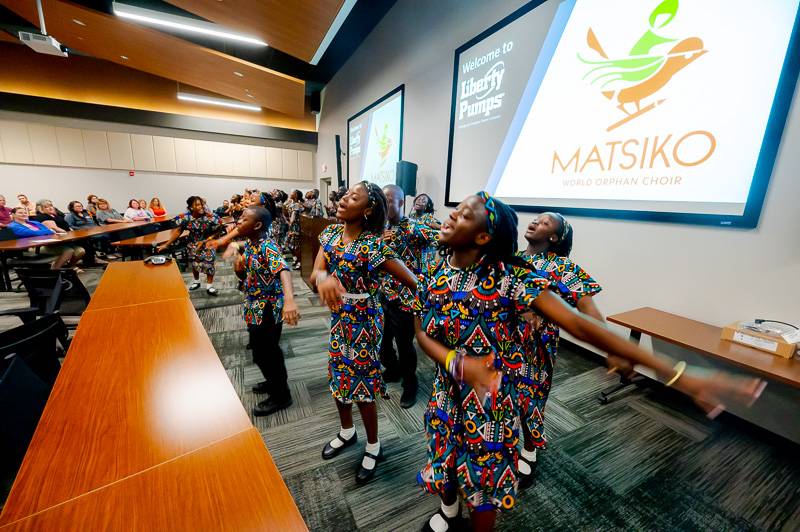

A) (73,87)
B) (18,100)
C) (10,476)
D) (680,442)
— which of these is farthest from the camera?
(73,87)

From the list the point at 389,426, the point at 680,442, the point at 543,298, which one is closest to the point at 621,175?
the point at 680,442

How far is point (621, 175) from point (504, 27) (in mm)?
2100

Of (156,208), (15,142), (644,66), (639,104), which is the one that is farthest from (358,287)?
(15,142)

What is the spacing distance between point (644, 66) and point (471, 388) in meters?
2.77

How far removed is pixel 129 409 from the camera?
100 cm

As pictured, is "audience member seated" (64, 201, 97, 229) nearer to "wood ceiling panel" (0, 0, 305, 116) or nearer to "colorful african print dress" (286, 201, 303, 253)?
"wood ceiling panel" (0, 0, 305, 116)

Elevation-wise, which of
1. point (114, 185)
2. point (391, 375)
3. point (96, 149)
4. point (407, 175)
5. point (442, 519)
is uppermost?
point (96, 149)

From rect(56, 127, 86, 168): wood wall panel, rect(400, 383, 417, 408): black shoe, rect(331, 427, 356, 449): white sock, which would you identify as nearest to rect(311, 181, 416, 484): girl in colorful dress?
rect(331, 427, 356, 449): white sock

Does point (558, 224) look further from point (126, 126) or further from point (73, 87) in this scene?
point (73, 87)

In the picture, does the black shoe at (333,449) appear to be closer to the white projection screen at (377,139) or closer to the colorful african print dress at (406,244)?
the colorful african print dress at (406,244)

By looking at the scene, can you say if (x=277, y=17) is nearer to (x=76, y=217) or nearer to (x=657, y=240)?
(x=657, y=240)

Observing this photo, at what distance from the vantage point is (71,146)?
8109 millimetres

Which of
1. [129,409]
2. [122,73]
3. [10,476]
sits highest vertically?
[122,73]

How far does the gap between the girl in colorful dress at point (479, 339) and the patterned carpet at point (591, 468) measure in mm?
634
